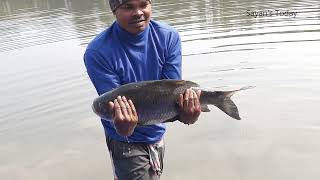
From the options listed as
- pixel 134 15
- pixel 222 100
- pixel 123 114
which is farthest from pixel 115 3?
pixel 222 100

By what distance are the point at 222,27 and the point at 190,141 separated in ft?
33.6

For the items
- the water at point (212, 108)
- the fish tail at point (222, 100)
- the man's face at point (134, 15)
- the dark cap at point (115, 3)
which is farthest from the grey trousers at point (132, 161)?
the water at point (212, 108)

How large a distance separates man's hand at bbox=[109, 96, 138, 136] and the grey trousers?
559mm

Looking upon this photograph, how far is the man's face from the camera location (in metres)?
3.52

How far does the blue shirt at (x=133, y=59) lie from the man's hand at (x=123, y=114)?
393mm

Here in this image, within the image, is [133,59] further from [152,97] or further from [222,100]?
[222,100]

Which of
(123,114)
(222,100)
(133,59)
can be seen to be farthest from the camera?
(133,59)

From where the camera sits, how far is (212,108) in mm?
8570

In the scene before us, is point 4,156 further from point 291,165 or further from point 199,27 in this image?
point 199,27

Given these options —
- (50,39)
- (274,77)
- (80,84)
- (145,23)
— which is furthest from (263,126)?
(50,39)

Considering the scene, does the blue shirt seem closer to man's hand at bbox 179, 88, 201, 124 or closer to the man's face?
the man's face

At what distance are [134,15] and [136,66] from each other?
1.44ft

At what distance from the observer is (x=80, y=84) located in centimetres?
1141

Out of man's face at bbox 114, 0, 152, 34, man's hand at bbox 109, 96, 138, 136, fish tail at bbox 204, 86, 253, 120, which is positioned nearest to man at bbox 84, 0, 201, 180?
man's face at bbox 114, 0, 152, 34
